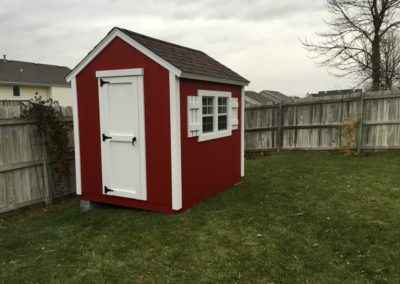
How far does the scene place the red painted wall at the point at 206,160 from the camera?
5059 millimetres

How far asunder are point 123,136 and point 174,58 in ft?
4.98

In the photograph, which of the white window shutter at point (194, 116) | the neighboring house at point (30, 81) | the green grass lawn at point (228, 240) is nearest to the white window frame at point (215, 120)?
the white window shutter at point (194, 116)

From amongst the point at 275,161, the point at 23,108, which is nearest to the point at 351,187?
the point at 275,161

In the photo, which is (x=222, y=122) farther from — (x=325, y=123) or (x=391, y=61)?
(x=391, y=61)

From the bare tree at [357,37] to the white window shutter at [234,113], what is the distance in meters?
8.30

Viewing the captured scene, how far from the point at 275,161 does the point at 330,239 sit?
5.47m

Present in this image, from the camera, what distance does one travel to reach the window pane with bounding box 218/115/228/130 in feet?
20.2

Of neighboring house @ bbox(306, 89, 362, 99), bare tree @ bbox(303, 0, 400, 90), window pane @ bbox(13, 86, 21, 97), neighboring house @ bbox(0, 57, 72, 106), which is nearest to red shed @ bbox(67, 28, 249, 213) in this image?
neighboring house @ bbox(306, 89, 362, 99)

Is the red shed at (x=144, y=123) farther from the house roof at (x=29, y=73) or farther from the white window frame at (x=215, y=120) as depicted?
the house roof at (x=29, y=73)

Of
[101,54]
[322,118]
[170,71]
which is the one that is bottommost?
[322,118]

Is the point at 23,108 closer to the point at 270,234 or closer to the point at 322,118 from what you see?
the point at 270,234

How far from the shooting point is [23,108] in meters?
5.64

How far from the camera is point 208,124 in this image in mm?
5770

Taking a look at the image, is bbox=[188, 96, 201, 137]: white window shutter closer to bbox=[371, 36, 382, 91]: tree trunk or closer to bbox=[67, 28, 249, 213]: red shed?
bbox=[67, 28, 249, 213]: red shed
